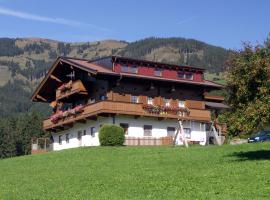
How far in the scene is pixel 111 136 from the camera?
157 feet

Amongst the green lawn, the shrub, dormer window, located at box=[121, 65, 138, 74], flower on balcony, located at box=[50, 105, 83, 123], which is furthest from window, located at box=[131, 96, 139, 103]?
the green lawn

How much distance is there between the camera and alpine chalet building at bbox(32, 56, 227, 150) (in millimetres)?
53188

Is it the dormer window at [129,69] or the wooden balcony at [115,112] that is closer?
the wooden balcony at [115,112]

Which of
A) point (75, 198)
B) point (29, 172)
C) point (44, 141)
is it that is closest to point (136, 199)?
point (75, 198)

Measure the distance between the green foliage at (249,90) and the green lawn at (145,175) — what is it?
1920 millimetres

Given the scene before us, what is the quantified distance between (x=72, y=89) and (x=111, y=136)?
37.1 feet

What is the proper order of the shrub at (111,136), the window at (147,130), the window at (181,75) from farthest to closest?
the window at (181,75)
the window at (147,130)
the shrub at (111,136)

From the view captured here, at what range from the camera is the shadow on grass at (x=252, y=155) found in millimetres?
29592

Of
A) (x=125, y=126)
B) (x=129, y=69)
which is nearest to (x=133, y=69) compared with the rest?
(x=129, y=69)

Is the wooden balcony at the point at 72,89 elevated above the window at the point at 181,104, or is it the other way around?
the wooden balcony at the point at 72,89

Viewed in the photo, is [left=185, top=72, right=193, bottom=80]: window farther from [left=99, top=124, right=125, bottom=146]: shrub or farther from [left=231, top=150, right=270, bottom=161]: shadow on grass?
[left=231, top=150, right=270, bottom=161]: shadow on grass

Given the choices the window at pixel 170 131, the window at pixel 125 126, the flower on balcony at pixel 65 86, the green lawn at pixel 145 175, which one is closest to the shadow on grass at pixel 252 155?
the green lawn at pixel 145 175

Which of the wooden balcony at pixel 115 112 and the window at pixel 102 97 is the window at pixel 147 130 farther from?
the window at pixel 102 97

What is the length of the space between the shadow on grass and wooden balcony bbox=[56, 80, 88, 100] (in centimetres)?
2581
